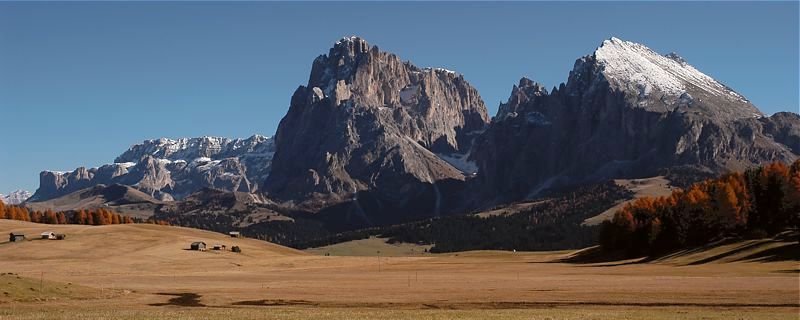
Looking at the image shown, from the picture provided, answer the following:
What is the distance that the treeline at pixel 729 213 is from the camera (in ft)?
520

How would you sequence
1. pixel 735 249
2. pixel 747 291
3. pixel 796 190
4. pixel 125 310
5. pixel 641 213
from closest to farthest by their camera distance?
pixel 125 310 < pixel 747 291 < pixel 735 249 < pixel 796 190 < pixel 641 213

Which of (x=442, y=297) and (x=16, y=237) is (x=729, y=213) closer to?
(x=442, y=297)

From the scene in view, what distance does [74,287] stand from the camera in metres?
86.9

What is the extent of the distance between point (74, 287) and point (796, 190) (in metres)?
128

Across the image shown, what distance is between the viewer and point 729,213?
164m

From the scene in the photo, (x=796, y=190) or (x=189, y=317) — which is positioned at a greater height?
(x=796, y=190)

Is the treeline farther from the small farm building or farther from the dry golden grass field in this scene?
the small farm building

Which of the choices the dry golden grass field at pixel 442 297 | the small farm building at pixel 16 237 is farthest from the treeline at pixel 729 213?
the small farm building at pixel 16 237

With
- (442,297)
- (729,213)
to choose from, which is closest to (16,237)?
(442,297)

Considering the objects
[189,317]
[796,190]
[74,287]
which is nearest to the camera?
[189,317]

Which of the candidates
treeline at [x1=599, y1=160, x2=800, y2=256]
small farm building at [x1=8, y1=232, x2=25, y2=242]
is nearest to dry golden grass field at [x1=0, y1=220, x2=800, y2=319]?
treeline at [x1=599, y1=160, x2=800, y2=256]

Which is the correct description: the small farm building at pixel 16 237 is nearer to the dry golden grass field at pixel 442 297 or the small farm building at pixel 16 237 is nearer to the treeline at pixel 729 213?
the dry golden grass field at pixel 442 297

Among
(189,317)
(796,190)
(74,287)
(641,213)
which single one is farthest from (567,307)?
(641,213)

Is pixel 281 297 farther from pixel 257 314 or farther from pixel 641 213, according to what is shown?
pixel 641 213
